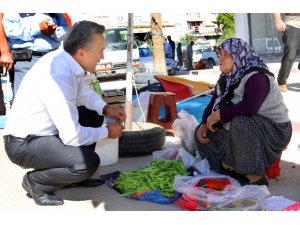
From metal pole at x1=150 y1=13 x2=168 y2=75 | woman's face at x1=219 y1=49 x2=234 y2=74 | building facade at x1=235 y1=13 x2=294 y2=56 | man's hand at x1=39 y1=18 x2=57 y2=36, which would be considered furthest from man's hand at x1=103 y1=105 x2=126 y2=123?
building facade at x1=235 y1=13 x2=294 y2=56

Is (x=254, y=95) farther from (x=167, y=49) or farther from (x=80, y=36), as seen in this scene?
(x=167, y=49)

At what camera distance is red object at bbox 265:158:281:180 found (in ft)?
11.2

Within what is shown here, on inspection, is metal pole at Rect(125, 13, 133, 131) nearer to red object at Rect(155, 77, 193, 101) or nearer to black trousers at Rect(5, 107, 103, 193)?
red object at Rect(155, 77, 193, 101)

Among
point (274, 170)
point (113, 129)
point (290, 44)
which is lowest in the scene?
point (274, 170)

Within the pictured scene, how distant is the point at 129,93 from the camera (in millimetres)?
4473

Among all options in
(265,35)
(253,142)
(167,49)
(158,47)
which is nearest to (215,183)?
(253,142)

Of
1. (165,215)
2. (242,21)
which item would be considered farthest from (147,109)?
(242,21)

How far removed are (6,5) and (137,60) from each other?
12.2 meters

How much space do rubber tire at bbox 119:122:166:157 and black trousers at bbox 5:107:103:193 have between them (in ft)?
3.75

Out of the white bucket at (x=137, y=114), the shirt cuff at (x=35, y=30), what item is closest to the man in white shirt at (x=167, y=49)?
the white bucket at (x=137, y=114)

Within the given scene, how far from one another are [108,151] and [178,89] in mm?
1864

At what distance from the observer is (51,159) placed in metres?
2.96

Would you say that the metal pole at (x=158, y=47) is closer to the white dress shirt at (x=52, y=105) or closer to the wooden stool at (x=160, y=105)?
the wooden stool at (x=160, y=105)

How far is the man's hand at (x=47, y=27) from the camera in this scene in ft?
14.0
